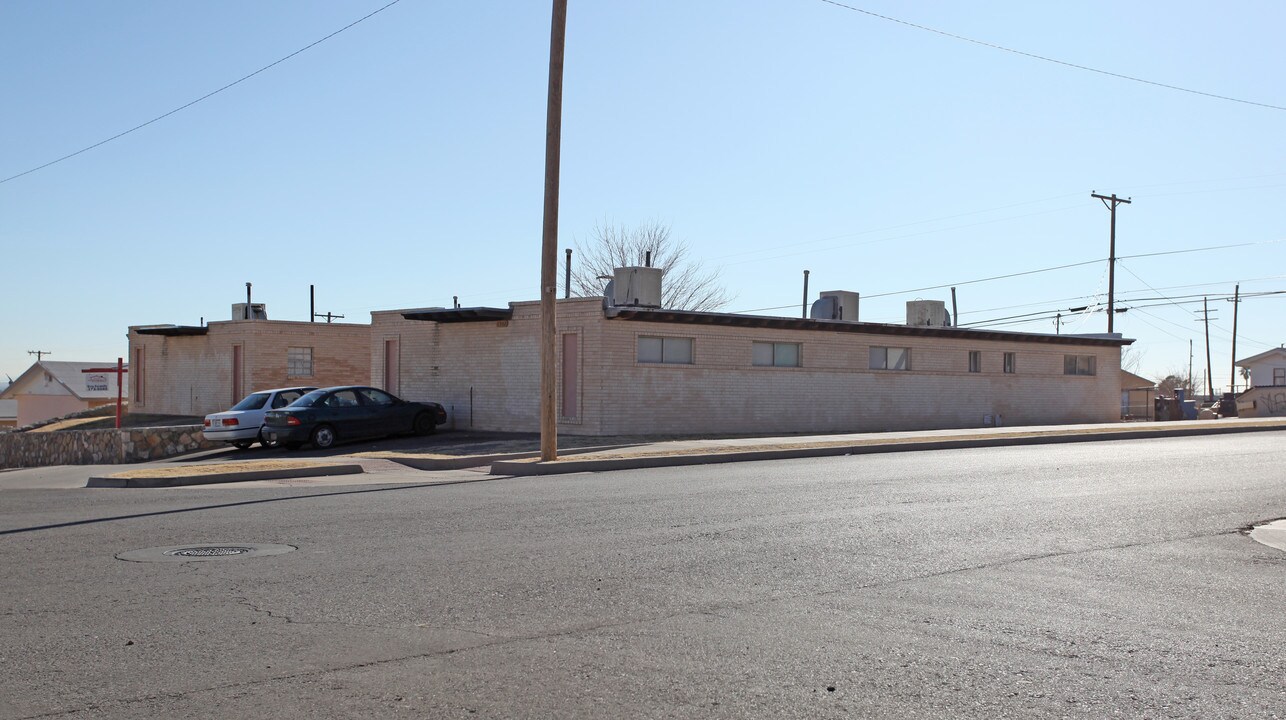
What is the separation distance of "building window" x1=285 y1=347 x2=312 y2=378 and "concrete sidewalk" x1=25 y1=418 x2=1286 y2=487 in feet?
54.4

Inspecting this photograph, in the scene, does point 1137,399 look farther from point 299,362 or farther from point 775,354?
point 299,362

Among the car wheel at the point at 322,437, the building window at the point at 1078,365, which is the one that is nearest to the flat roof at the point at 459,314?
the car wheel at the point at 322,437

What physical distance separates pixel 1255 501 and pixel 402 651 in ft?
38.4

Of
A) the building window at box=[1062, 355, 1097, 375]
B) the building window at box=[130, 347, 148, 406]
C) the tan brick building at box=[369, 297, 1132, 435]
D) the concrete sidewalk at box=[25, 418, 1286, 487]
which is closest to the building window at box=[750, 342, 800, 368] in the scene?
the tan brick building at box=[369, 297, 1132, 435]

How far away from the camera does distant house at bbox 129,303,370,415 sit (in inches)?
1513

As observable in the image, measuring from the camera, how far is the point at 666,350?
1137 inches

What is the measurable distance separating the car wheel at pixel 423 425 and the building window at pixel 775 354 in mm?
8571

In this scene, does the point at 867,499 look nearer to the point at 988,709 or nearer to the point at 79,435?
the point at 988,709

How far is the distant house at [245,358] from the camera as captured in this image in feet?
126

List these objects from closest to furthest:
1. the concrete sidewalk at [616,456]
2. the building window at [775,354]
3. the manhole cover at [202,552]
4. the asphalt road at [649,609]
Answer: the asphalt road at [649,609] → the manhole cover at [202,552] → the concrete sidewalk at [616,456] → the building window at [775,354]

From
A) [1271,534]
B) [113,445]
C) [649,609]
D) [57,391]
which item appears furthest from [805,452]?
[57,391]

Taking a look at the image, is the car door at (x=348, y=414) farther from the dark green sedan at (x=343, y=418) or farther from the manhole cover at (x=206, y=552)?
the manhole cover at (x=206, y=552)

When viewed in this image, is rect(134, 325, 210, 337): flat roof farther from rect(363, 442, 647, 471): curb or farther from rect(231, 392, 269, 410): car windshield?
rect(363, 442, 647, 471): curb

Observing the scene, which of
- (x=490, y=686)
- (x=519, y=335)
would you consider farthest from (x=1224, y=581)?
(x=519, y=335)
